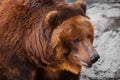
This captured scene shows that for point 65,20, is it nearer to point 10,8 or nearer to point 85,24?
point 85,24

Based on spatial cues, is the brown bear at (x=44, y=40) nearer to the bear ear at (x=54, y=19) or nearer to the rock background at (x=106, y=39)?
the bear ear at (x=54, y=19)

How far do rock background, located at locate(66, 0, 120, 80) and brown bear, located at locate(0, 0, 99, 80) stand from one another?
1.22 meters

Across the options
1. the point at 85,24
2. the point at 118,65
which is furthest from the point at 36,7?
the point at 118,65

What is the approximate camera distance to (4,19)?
5434 millimetres

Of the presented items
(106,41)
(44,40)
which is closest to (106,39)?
(106,41)

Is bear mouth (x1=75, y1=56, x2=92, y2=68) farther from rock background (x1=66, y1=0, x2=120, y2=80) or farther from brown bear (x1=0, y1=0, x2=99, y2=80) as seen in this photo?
rock background (x1=66, y1=0, x2=120, y2=80)

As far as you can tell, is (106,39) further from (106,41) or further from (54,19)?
(54,19)

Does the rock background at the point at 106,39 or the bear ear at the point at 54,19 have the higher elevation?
the bear ear at the point at 54,19

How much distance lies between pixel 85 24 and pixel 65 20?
0.23m

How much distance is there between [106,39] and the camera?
7.29 meters

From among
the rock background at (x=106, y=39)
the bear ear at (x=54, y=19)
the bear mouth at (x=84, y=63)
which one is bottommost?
the rock background at (x=106, y=39)

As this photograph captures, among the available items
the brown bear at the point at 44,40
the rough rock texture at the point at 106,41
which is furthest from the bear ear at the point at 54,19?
the rough rock texture at the point at 106,41

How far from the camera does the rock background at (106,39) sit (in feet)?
22.2

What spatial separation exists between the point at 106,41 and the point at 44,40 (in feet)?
7.76
